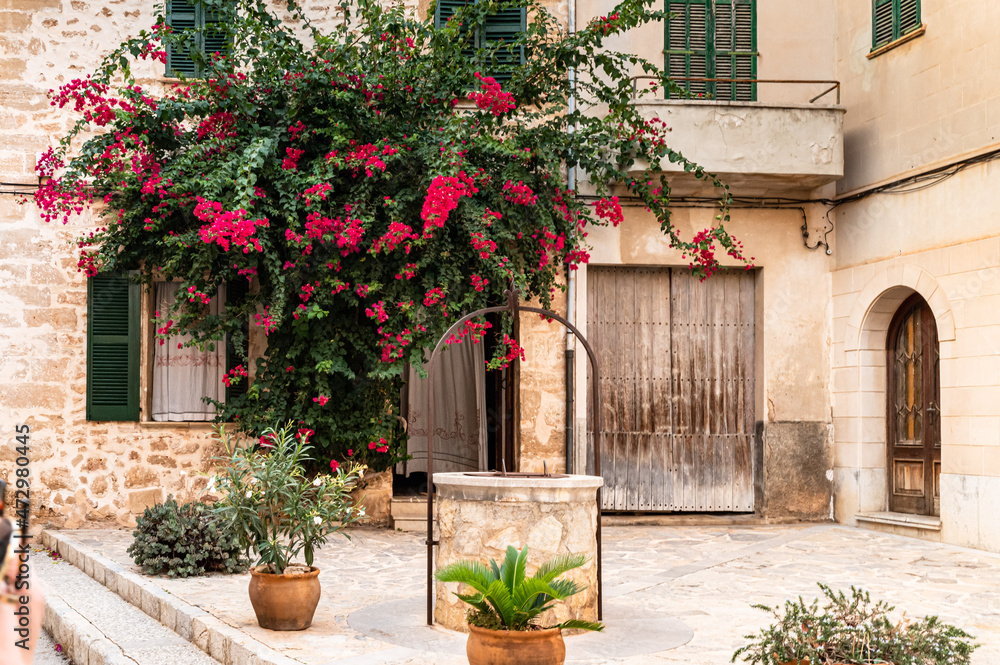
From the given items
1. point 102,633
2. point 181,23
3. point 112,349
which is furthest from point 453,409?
point 102,633

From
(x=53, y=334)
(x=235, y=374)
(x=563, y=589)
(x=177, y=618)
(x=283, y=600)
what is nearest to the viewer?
(x=563, y=589)

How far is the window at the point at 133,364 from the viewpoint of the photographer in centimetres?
1048

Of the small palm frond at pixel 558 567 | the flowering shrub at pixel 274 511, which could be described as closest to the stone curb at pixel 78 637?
the flowering shrub at pixel 274 511

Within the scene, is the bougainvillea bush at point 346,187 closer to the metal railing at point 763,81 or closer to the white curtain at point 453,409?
the metal railing at point 763,81

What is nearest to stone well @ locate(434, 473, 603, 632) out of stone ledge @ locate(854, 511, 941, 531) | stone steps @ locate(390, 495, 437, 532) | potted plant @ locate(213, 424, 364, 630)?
potted plant @ locate(213, 424, 364, 630)

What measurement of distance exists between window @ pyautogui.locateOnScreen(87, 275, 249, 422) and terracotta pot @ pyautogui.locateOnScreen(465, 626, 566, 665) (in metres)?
6.97

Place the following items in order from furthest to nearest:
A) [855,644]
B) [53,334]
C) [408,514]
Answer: [408,514] → [53,334] → [855,644]

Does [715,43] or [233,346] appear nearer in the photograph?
[233,346]

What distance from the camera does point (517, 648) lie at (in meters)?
4.19

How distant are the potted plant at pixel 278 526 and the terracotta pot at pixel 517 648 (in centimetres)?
177

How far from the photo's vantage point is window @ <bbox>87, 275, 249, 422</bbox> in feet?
34.4

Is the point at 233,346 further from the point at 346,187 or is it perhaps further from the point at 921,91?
the point at 921,91

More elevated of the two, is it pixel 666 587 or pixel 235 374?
pixel 235 374

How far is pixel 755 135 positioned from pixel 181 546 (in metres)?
7.15
